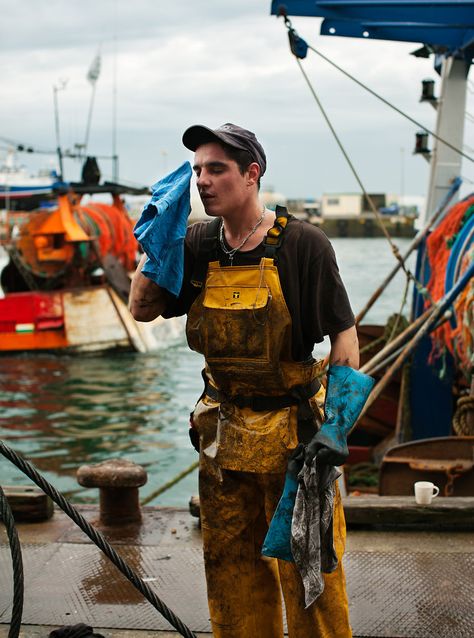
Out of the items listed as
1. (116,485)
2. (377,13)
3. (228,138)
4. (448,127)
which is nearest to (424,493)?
(116,485)

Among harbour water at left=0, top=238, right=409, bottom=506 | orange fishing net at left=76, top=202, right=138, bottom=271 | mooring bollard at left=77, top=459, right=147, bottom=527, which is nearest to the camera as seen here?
mooring bollard at left=77, top=459, right=147, bottom=527

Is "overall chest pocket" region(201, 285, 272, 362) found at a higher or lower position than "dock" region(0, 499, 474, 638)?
higher

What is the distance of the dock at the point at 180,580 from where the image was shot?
3910 mm

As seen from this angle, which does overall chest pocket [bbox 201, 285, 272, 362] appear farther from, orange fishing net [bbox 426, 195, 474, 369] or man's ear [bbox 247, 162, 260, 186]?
orange fishing net [bbox 426, 195, 474, 369]

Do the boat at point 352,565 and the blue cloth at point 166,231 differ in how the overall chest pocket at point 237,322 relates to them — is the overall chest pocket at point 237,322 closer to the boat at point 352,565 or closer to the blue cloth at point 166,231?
the blue cloth at point 166,231

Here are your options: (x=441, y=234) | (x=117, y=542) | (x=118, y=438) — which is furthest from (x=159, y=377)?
(x=117, y=542)

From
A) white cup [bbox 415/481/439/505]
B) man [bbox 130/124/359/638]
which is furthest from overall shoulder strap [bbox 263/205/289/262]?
white cup [bbox 415/481/439/505]

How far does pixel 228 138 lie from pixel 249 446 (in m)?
1.07

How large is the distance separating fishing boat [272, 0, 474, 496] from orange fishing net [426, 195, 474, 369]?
0.01 meters

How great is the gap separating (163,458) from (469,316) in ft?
26.1

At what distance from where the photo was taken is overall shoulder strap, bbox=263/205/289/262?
293 centimetres

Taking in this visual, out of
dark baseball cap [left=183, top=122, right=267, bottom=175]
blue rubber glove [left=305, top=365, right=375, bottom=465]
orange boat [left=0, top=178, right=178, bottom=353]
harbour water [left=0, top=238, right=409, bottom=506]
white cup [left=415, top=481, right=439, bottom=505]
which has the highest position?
dark baseball cap [left=183, top=122, right=267, bottom=175]

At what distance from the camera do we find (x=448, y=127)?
35.7 ft

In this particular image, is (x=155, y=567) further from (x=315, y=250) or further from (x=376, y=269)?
(x=376, y=269)
